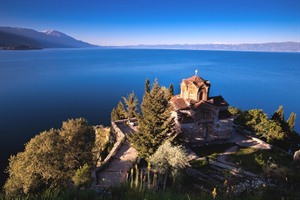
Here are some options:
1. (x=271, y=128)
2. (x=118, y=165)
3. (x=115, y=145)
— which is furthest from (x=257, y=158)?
(x=115, y=145)

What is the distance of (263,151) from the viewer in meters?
31.2

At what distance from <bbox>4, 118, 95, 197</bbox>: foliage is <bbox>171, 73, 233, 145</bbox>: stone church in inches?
588

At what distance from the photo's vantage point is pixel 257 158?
91.8ft

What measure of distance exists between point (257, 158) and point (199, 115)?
32.4 ft

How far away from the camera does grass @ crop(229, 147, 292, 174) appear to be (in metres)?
26.4

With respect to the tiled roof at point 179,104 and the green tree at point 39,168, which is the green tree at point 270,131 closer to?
the tiled roof at point 179,104

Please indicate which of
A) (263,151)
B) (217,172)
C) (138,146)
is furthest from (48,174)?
(263,151)

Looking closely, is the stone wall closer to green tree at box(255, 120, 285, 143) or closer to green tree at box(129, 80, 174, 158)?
green tree at box(129, 80, 174, 158)

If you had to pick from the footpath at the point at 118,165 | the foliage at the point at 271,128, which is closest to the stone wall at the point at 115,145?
the footpath at the point at 118,165

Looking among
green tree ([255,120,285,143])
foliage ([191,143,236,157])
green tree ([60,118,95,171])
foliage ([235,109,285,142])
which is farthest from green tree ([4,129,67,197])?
foliage ([235,109,285,142])

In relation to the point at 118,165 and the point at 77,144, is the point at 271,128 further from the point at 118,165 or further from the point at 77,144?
the point at 77,144

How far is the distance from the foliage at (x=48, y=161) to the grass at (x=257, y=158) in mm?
20536

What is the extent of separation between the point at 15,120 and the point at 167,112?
4840cm

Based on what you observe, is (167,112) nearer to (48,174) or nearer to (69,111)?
(48,174)
